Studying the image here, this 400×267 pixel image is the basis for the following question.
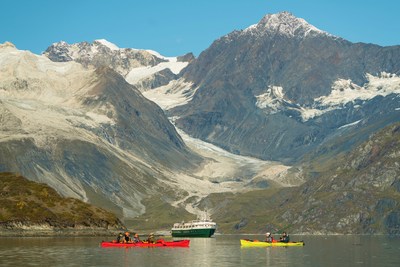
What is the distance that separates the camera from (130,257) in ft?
650

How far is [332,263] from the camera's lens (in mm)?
183250

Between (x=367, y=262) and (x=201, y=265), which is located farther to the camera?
(x=367, y=262)

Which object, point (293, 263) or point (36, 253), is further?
point (36, 253)

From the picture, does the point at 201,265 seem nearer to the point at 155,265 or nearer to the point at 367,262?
the point at 155,265

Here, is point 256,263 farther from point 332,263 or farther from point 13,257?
point 13,257

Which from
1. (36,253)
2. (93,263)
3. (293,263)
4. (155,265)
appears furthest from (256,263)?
(36,253)

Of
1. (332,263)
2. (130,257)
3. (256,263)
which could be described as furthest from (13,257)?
(332,263)

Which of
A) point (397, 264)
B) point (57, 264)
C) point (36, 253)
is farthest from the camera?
point (36, 253)

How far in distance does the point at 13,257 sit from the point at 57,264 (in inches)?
780

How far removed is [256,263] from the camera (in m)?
182

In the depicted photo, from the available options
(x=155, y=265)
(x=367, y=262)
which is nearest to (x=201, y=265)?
(x=155, y=265)

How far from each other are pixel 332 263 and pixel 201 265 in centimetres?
3157

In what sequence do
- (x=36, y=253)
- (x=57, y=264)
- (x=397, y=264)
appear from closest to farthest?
(x=57, y=264)
(x=397, y=264)
(x=36, y=253)

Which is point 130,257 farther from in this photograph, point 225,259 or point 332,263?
point 332,263
